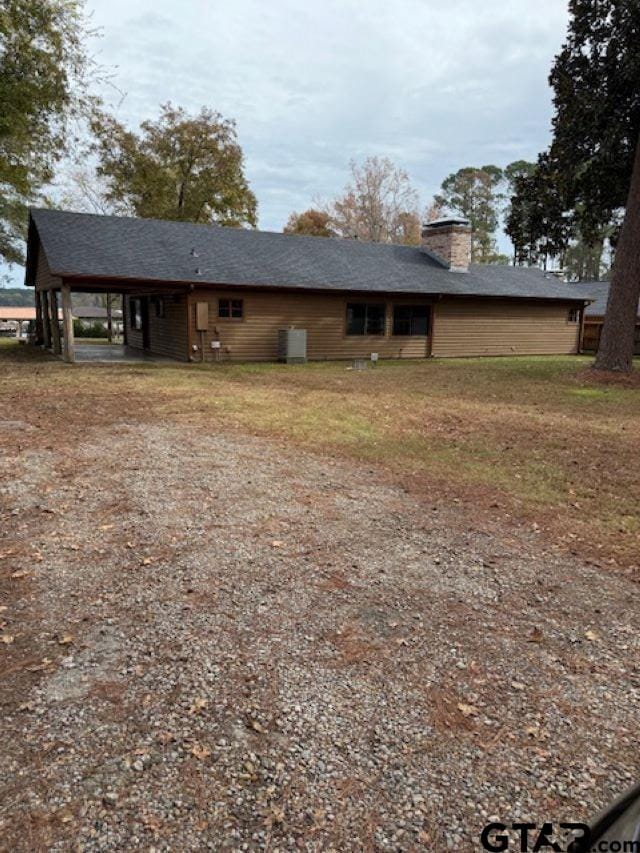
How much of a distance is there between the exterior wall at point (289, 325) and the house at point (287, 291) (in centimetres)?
4

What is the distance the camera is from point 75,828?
2.00m

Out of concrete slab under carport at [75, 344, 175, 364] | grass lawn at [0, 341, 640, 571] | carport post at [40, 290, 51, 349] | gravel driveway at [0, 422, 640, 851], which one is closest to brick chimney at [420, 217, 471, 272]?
grass lawn at [0, 341, 640, 571]

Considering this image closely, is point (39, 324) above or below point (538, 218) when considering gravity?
below

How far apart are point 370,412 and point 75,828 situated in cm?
869

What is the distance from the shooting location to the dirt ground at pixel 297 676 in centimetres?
212

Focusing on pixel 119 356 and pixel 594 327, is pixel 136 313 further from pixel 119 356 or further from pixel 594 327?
pixel 594 327

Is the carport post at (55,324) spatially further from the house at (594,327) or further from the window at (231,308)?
the house at (594,327)

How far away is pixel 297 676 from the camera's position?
2.90m

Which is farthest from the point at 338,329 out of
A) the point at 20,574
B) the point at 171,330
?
the point at 20,574

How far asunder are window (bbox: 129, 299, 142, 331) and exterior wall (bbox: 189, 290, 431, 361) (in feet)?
21.7

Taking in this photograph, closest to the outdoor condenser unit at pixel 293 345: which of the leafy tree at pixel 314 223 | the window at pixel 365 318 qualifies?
the window at pixel 365 318

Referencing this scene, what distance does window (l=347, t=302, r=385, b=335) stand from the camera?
21.3 m

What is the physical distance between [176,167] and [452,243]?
20716mm

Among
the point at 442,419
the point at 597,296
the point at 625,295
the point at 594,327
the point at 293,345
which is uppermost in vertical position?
the point at 597,296
